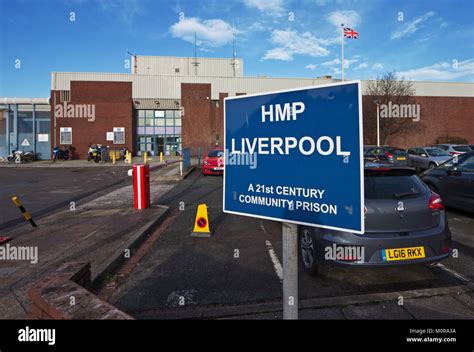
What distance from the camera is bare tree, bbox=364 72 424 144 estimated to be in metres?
32.9

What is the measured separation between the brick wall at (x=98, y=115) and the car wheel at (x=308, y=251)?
3093 centimetres

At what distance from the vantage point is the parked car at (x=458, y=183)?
22.4 ft

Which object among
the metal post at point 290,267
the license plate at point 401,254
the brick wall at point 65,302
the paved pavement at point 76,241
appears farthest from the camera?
the paved pavement at point 76,241

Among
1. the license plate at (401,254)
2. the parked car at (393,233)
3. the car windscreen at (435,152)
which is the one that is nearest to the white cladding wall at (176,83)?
the car windscreen at (435,152)

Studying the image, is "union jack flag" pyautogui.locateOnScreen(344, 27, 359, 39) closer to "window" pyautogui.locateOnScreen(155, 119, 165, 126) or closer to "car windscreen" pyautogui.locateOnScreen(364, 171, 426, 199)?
"window" pyautogui.locateOnScreen(155, 119, 165, 126)

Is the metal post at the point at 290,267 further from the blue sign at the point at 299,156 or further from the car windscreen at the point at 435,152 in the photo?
the car windscreen at the point at 435,152

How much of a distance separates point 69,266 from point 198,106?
3231 cm
